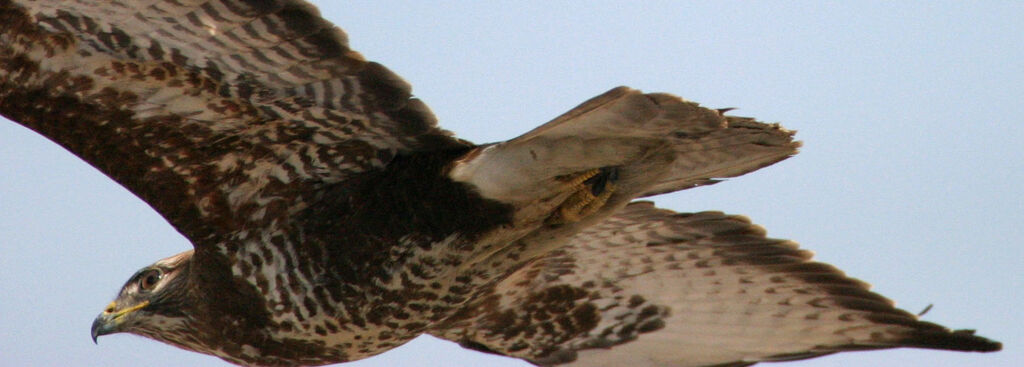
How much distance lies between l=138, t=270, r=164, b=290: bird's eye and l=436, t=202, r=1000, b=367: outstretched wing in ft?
5.08

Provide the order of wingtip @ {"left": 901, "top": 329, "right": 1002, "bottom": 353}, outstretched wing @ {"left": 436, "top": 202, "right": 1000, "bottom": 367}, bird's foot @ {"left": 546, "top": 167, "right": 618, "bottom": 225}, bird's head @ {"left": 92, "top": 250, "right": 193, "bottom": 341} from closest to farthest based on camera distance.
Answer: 1. bird's foot @ {"left": 546, "top": 167, "right": 618, "bottom": 225}
2. wingtip @ {"left": 901, "top": 329, "right": 1002, "bottom": 353}
3. bird's head @ {"left": 92, "top": 250, "right": 193, "bottom": 341}
4. outstretched wing @ {"left": 436, "top": 202, "right": 1000, "bottom": 367}

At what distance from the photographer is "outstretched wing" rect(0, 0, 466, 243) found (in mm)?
5691

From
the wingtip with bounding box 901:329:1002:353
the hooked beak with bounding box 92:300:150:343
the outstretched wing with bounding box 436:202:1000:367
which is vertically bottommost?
the hooked beak with bounding box 92:300:150:343

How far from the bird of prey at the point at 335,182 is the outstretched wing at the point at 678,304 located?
15 millimetres

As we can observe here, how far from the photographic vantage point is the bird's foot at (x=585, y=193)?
20.0 ft

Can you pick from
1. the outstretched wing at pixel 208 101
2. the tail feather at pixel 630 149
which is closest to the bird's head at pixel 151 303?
the outstretched wing at pixel 208 101

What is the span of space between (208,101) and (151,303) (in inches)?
52.9

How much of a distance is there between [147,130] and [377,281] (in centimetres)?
118

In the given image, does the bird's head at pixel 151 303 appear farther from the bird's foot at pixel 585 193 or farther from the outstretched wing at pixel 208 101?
the bird's foot at pixel 585 193

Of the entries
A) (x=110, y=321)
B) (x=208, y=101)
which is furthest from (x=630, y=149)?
(x=110, y=321)

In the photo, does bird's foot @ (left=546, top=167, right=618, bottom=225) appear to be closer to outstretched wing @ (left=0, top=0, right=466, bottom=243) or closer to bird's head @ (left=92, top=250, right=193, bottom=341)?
outstretched wing @ (left=0, top=0, right=466, bottom=243)

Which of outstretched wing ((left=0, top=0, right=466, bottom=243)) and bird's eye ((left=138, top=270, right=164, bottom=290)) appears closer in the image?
outstretched wing ((left=0, top=0, right=466, bottom=243))

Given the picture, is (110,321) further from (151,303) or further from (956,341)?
(956,341)

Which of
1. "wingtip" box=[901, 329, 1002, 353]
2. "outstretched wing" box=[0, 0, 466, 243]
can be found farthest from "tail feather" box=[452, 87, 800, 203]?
"wingtip" box=[901, 329, 1002, 353]
